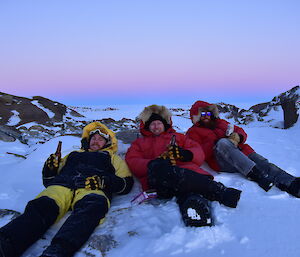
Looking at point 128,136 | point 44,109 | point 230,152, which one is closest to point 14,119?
point 44,109

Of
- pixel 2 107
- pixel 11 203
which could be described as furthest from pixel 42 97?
pixel 11 203

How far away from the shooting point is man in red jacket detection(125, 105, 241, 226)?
2.37 m

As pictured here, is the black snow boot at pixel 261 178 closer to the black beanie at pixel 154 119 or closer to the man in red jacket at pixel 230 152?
the man in red jacket at pixel 230 152

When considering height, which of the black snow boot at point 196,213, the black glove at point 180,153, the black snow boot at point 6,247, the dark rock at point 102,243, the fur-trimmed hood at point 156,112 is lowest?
the dark rock at point 102,243

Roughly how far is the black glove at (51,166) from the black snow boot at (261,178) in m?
2.71

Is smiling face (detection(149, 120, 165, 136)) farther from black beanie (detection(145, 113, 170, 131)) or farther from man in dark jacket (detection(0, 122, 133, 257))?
man in dark jacket (detection(0, 122, 133, 257))

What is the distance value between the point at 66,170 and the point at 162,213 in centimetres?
146

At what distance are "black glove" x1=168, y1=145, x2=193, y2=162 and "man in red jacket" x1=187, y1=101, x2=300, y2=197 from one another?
0.68 meters

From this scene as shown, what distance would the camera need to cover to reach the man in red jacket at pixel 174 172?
2373 millimetres

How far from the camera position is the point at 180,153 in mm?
3186

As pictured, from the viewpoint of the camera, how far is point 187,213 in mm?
2299

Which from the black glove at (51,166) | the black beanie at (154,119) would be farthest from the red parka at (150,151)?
the black glove at (51,166)

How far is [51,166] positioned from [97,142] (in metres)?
0.83

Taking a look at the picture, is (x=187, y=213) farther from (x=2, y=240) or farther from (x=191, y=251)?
(x=2, y=240)
